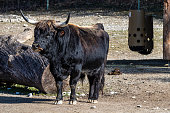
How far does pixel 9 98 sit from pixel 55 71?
1542 mm

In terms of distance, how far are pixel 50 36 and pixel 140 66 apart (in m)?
7.13

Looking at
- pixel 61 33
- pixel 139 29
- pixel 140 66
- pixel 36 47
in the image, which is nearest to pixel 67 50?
pixel 61 33

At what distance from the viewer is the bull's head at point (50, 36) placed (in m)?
9.62

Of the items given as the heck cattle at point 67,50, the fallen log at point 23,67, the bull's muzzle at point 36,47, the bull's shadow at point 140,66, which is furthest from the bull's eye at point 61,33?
the bull's shadow at point 140,66

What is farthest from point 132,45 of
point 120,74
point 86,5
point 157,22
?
point 86,5

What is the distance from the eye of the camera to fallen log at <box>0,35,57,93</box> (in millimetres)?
11227

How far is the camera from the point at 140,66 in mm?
16453

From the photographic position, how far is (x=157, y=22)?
25.3m

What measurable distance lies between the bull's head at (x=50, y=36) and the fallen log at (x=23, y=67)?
1408 mm

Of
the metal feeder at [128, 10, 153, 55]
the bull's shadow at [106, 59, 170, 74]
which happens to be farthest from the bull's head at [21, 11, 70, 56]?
the metal feeder at [128, 10, 153, 55]

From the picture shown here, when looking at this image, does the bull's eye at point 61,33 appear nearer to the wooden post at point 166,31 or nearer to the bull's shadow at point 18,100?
the bull's shadow at point 18,100

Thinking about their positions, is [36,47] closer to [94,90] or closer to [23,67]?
[94,90]

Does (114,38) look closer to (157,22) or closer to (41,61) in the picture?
(157,22)

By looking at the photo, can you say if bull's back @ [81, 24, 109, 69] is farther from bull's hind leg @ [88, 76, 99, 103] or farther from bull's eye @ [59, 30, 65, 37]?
bull's eye @ [59, 30, 65, 37]
